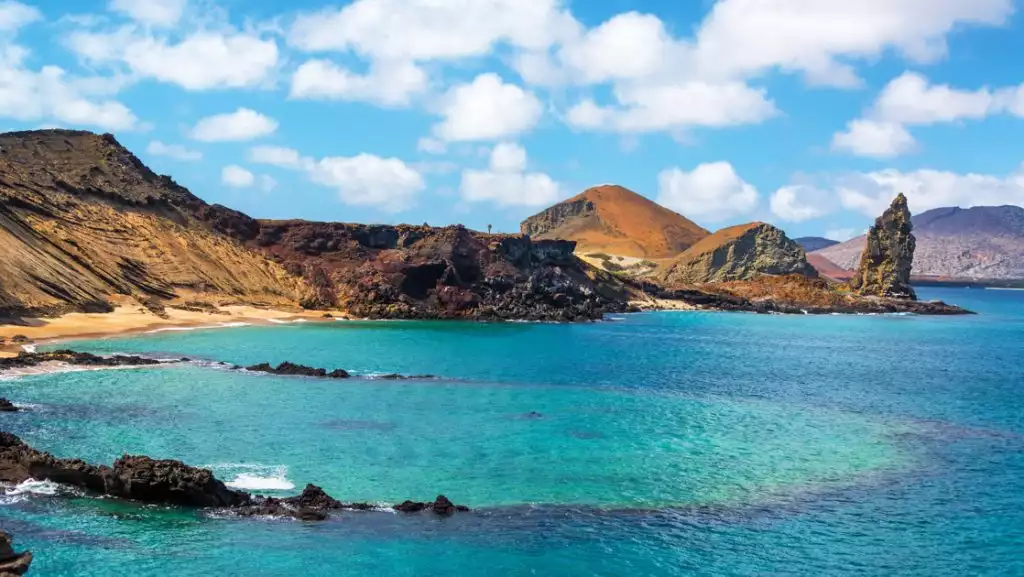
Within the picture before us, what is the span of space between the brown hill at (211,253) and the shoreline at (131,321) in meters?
2.26

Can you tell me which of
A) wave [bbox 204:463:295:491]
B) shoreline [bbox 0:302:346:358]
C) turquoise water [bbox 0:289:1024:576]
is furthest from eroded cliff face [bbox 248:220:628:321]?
wave [bbox 204:463:295:491]

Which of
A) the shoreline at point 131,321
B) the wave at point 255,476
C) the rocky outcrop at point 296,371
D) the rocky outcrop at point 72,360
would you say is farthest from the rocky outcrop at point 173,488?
the shoreline at point 131,321

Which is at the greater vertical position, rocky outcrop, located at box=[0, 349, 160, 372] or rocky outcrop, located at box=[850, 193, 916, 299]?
rocky outcrop, located at box=[850, 193, 916, 299]

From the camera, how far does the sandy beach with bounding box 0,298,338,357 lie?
202 feet

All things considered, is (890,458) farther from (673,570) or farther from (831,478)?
(673,570)

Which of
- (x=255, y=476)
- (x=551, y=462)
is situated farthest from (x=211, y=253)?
(x=551, y=462)

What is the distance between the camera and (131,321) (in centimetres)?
7669

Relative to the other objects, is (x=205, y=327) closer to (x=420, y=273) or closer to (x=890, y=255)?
(x=420, y=273)

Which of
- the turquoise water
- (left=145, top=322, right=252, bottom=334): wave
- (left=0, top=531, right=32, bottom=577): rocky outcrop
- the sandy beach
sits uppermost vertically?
the sandy beach

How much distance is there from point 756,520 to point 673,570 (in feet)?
18.8

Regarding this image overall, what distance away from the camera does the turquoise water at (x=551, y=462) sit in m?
22.7

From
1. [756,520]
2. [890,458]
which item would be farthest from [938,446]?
[756,520]

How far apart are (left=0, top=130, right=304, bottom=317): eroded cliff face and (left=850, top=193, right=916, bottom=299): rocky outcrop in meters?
116

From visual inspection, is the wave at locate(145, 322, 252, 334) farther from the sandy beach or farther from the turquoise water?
the turquoise water
